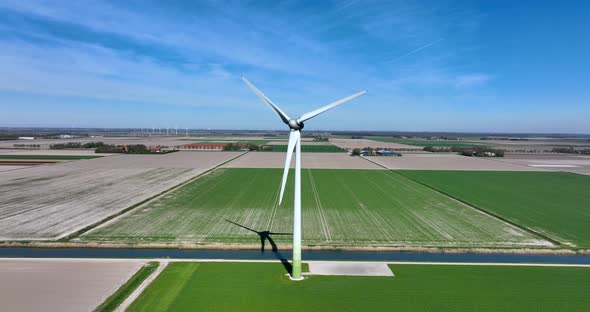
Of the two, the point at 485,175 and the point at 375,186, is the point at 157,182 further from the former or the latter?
the point at 485,175

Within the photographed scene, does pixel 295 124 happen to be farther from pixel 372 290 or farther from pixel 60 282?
pixel 60 282

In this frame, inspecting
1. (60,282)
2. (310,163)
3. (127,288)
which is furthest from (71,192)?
(310,163)

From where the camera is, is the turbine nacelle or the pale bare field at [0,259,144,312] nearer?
the pale bare field at [0,259,144,312]

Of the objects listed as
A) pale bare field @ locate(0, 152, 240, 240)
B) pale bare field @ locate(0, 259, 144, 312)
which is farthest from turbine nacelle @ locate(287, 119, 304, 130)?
pale bare field @ locate(0, 152, 240, 240)

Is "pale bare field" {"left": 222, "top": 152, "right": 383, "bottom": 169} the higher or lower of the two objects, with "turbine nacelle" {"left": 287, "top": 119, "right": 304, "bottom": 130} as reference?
lower

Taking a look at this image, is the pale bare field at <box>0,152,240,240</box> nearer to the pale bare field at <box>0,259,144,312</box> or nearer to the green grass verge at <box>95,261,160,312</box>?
the pale bare field at <box>0,259,144,312</box>

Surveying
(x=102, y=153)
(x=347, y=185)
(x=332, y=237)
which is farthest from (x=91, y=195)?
(x=102, y=153)

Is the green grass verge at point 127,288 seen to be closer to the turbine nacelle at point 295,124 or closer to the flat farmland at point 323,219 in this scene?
the flat farmland at point 323,219

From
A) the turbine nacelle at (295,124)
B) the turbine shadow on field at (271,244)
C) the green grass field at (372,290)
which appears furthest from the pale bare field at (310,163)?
the turbine nacelle at (295,124)
